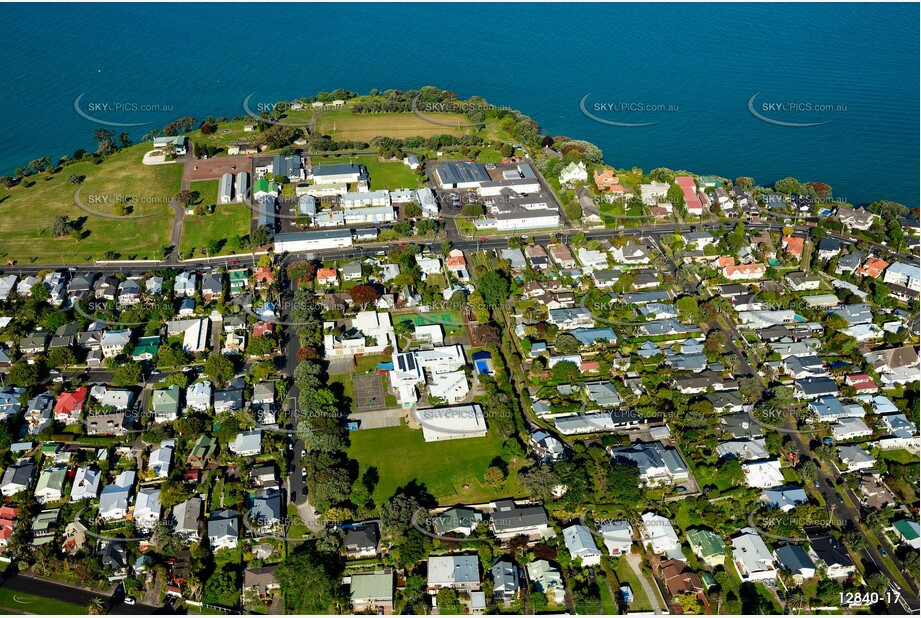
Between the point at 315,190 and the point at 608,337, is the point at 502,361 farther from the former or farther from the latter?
the point at 315,190

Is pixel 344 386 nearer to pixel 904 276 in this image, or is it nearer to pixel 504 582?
pixel 504 582

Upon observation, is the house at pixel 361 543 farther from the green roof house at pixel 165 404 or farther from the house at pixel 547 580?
the green roof house at pixel 165 404

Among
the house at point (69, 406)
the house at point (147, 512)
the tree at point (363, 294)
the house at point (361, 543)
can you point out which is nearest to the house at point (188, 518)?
the house at point (147, 512)

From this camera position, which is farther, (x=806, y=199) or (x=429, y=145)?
(x=429, y=145)

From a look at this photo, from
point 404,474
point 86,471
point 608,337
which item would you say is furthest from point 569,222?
point 86,471

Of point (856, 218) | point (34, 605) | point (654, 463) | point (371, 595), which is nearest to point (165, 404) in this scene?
point (34, 605)

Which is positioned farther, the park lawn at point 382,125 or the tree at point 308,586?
the park lawn at point 382,125
